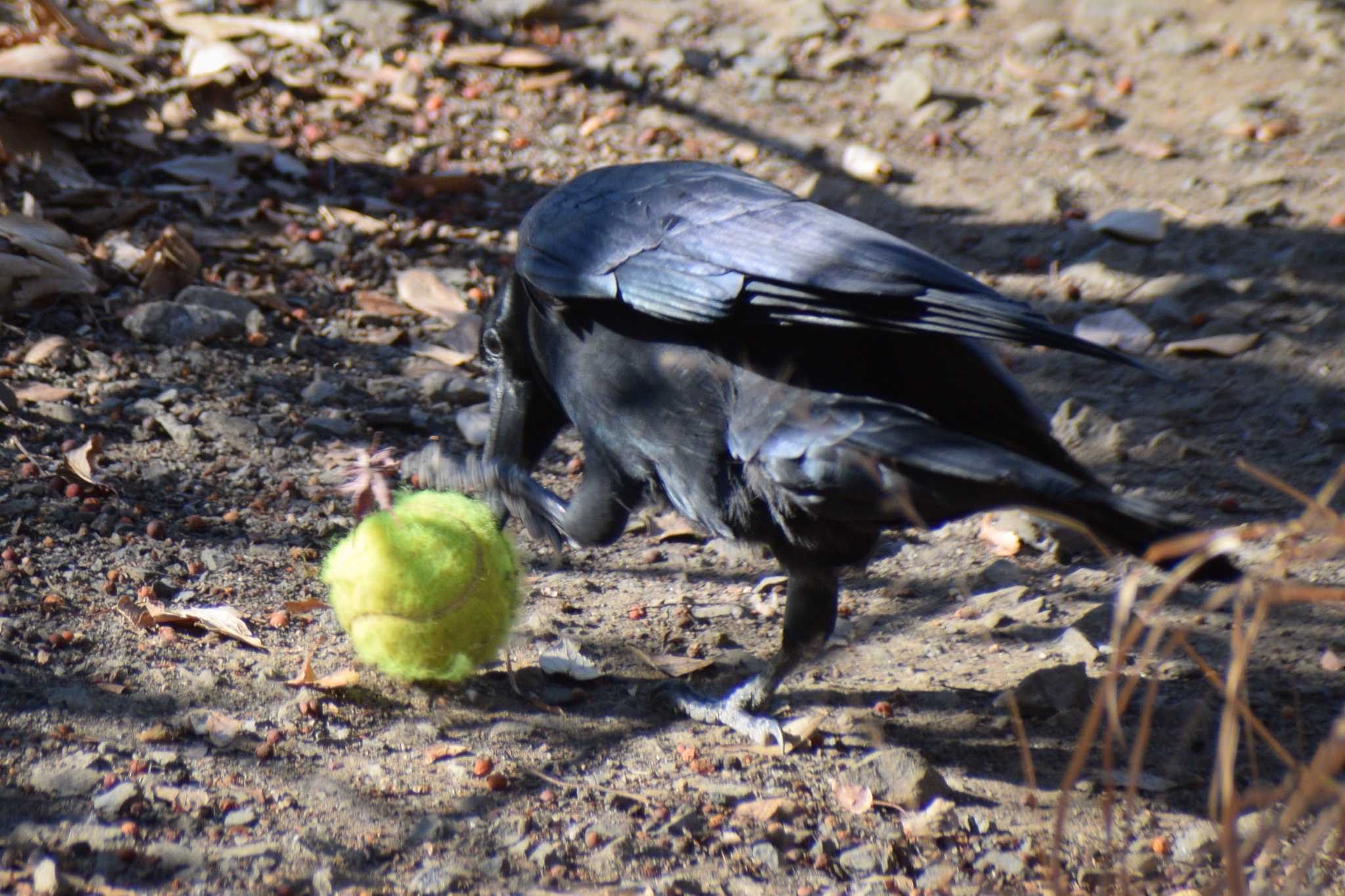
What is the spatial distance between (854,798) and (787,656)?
1.33ft

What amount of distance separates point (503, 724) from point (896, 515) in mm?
1007

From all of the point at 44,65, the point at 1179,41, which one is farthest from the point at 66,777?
the point at 1179,41

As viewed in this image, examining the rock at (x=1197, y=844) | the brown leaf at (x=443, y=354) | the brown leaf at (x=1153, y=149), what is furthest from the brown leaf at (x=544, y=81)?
the rock at (x=1197, y=844)

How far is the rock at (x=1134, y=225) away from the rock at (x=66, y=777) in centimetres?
398

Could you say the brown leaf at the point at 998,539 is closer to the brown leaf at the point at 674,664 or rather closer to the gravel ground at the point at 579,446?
the gravel ground at the point at 579,446

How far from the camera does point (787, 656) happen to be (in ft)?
9.61

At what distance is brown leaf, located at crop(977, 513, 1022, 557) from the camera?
3635 millimetres

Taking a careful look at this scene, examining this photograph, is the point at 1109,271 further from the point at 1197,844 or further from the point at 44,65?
the point at 44,65

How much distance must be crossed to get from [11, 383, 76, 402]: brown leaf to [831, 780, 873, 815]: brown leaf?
103 inches

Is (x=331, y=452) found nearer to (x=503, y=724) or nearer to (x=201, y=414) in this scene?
(x=201, y=414)

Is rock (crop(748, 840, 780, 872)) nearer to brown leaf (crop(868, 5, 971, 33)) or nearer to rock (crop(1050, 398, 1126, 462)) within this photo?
rock (crop(1050, 398, 1126, 462))

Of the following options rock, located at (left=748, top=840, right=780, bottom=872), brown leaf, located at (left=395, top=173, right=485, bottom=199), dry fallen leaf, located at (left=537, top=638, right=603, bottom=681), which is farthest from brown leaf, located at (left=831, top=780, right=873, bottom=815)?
brown leaf, located at (left=395, top=173, right=485, bottom=199)

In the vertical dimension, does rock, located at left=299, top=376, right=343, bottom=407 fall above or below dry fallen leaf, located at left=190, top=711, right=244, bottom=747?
below

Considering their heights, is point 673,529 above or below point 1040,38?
below
